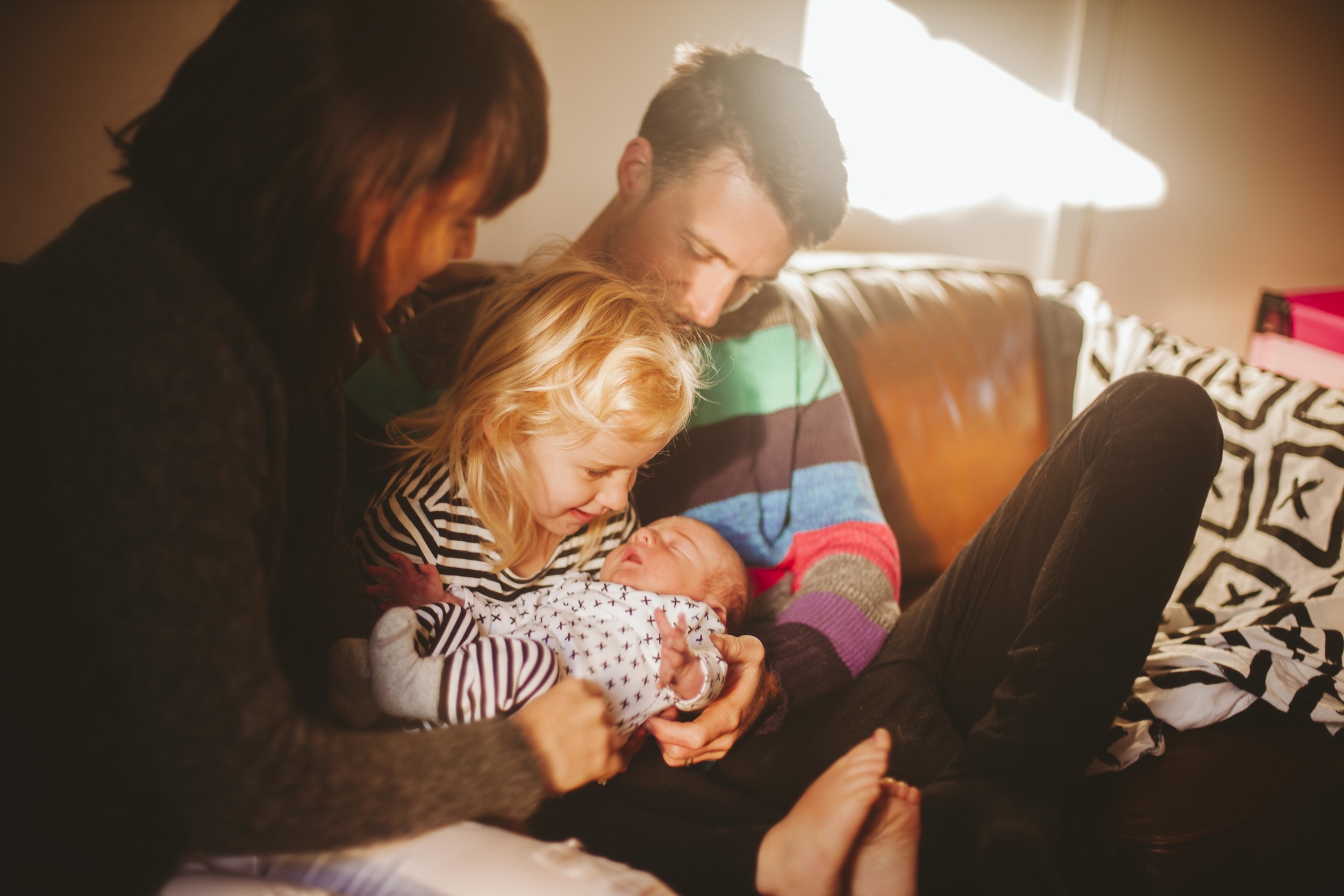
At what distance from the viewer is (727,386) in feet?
4.39

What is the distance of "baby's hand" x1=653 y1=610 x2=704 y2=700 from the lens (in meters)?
Answer: 0.85

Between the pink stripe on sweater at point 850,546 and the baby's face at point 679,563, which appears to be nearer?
the baby's face at point 679,563

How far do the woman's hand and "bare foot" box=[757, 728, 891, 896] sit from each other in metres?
0.19

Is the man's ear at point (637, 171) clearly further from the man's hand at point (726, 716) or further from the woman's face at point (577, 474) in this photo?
the man's hand at point (726, 716)

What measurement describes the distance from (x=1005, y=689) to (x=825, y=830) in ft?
0.88

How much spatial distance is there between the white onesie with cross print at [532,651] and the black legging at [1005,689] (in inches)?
4.9

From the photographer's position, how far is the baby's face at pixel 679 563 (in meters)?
1.07

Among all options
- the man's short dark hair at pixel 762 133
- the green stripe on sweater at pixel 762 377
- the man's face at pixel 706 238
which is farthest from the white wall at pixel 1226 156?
the man's face at pixel 706 238

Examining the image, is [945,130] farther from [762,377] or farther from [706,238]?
[706,238]

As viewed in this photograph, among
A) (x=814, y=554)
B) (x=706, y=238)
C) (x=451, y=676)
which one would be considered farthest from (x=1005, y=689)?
(x=706, y=238)

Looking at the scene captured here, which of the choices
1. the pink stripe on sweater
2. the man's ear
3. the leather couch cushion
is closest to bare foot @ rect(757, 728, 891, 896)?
the pink stripe on sweater

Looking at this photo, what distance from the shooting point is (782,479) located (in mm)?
1356

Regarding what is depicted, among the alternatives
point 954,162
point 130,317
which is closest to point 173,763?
point 130,317

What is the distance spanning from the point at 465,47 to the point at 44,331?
0.36m
